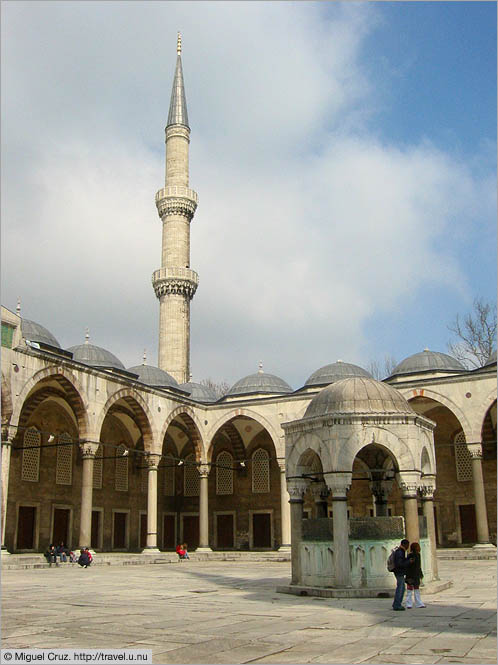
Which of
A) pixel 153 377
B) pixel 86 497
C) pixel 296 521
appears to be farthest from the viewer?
pixel 153 377

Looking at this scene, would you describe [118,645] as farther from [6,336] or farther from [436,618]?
[6,336]

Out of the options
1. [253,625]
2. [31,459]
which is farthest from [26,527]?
[253,625]

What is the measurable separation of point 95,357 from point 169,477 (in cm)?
647

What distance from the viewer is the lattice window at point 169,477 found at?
3021cm

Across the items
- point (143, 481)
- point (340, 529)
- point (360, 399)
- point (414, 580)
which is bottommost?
point (414, 580)

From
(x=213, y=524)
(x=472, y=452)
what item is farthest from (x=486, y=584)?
(x=213, y=524)

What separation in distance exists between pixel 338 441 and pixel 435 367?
1837cm

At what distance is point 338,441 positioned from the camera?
9.80 m

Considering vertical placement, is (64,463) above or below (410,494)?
above

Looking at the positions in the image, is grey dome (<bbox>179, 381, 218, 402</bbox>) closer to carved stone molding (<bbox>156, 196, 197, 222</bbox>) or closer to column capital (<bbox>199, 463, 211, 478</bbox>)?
column capital (<bbox>199, 463, 211, 478</bbox>)

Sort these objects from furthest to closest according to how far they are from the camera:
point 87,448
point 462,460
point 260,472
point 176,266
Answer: point 176,266
point 260,472
point 462,460
point 87,448

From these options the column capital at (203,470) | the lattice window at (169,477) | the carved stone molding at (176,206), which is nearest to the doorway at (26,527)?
the column capital at (203,470)

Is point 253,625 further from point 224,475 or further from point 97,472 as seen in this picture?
point 224,475

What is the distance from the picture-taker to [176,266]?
33062 mm
